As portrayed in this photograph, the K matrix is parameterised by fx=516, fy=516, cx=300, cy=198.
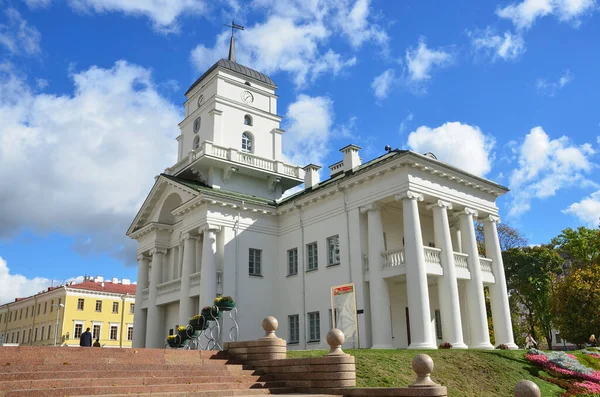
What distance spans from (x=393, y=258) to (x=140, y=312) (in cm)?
1816

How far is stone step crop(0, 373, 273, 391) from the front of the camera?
10477mm

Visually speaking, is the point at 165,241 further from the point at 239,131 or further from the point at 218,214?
the point at 239,131

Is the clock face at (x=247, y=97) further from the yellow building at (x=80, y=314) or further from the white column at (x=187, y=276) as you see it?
the yellow building at (x=80, y=314)

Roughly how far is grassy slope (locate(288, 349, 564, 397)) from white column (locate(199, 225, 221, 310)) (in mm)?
9222

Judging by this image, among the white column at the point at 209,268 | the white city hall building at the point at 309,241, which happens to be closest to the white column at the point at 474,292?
the white city hall building at the point at 309,241

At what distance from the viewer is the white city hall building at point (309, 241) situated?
23234 mm

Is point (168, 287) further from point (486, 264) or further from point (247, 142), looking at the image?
point (486, 264)

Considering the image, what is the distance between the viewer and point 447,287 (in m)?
23.0

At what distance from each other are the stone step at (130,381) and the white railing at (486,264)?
1613 centimetres

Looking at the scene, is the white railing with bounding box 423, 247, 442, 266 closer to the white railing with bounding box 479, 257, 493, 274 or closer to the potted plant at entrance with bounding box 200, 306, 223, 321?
the white railing with bounding box 479, 257, 493, 274

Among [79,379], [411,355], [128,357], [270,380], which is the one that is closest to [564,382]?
[411,355]

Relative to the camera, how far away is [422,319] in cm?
2131

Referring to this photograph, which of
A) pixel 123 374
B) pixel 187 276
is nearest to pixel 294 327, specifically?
pixel 187 276

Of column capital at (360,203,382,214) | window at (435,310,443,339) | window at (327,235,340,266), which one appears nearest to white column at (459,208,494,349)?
window at (435,310,443,339)
